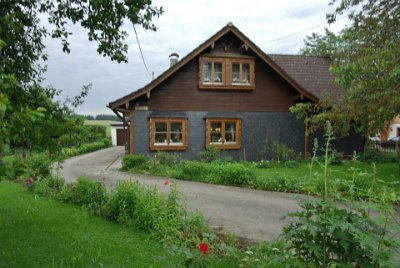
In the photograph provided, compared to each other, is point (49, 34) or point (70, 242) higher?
point (49, 34)

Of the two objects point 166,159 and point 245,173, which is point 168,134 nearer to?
point 166,159

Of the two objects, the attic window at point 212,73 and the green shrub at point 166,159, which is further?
the attic window at point 212,73

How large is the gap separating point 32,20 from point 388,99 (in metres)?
9.92

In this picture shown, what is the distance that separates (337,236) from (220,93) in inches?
559

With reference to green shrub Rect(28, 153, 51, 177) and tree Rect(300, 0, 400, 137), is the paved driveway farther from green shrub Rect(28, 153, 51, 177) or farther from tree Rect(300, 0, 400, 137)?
tree Rect(300, 0, 400, 137)

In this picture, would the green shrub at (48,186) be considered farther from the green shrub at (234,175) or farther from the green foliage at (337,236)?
the green foliage at (337,236)

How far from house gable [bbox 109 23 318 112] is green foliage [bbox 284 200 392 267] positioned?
515 inches

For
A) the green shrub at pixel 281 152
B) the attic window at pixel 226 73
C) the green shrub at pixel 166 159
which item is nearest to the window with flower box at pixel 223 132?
the attic window at pixel 226 73

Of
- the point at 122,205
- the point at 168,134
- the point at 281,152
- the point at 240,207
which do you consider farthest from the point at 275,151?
the point at 122,205

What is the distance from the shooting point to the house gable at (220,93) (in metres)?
15.5

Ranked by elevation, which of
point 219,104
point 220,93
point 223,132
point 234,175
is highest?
point 220,93

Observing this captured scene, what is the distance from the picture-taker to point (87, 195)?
761cm

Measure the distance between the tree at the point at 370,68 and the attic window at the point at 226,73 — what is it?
14.8ft

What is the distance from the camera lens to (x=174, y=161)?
48.8 ft
